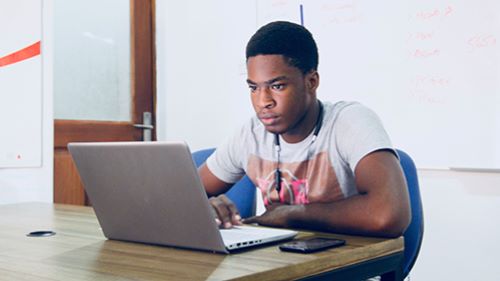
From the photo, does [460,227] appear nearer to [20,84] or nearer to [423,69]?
[423,69]

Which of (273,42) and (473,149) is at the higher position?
(273,42)

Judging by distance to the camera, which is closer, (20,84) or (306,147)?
(306,147)

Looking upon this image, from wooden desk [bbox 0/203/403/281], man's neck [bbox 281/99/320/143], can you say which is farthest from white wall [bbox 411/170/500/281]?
wooden desk [bbox 0/203/403/281]

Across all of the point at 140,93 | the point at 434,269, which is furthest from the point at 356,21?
the point at 140,93

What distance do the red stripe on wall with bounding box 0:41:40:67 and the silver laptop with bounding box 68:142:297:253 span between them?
1.39m

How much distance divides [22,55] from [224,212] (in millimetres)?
1594

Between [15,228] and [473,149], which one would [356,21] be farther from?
[15,228]

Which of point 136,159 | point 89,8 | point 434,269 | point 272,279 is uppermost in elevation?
point 89,8

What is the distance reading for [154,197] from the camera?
102 cm

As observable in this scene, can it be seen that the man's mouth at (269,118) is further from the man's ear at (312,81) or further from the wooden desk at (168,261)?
the wooden desk at (168,261)

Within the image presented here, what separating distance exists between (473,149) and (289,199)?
0.96 meters

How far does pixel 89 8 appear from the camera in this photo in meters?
2.93

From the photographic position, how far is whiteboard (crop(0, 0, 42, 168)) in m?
2.34

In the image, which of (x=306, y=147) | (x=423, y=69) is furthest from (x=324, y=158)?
(x=423, y=69)
